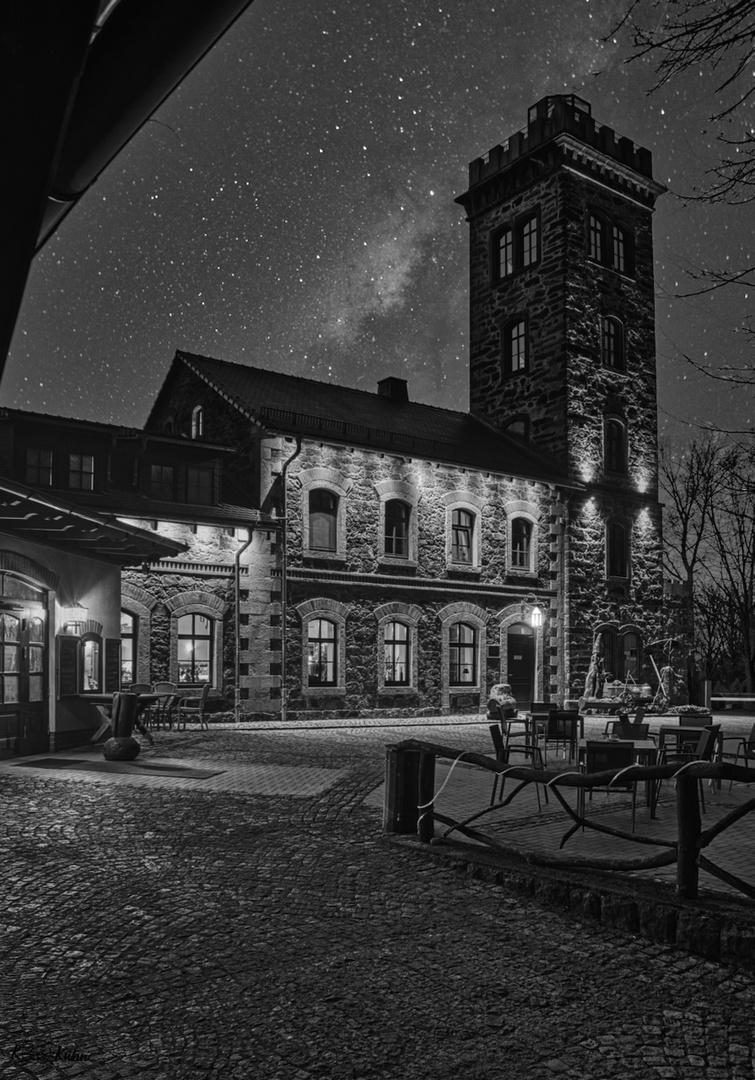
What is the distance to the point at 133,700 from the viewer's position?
15.0 meters

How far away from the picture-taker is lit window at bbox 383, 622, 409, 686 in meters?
26.5

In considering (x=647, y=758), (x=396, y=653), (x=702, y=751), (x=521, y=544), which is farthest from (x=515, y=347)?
(x=702, y=751)

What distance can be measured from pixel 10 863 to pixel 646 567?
27982 mm

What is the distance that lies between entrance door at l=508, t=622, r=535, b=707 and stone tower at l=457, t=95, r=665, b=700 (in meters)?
1.17

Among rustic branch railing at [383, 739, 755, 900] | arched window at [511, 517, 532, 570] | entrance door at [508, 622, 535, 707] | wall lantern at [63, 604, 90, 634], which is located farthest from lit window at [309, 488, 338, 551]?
rustic branch railing at [383, 739, 755, 900]

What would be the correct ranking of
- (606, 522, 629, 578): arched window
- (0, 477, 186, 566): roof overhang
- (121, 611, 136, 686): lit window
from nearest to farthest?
(0, 477, 186, 566): roof overhang
(121, 611, 136, 686): lit window
(606, 522, 629, 578): arched window

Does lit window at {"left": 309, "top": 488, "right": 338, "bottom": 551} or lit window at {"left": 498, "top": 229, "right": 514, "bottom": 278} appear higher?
lit window at {"left": 498, "top": 229, "right": 514, "bottom": 278}

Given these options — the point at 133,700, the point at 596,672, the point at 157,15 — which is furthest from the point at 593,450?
the point at 157,15

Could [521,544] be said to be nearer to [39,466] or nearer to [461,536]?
[461,536]

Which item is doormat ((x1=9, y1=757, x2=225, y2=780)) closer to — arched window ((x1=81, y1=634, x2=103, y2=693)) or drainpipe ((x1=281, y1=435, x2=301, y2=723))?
arched window ((x1=81, y1=634, x2=103, y2=693))

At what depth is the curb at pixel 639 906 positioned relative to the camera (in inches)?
208

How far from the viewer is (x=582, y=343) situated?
31531 mm

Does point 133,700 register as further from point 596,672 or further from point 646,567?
point 646,567

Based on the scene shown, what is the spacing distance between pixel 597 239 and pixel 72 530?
24082 mm
